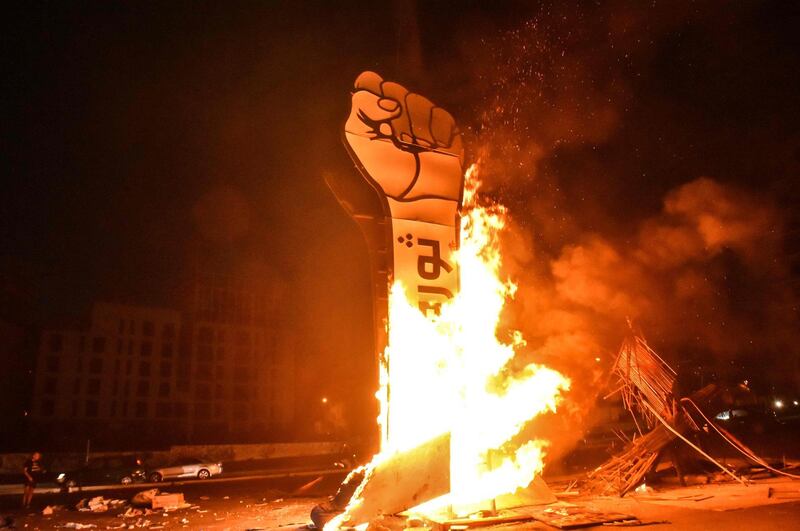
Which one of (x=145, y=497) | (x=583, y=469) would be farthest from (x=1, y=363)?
(x=583, y=469)

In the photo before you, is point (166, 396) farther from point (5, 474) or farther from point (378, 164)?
point (378, 164)

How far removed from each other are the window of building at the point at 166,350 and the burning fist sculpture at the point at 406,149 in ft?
168

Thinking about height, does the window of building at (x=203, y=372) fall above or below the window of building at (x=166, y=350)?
below

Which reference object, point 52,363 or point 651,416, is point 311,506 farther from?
point 52,363

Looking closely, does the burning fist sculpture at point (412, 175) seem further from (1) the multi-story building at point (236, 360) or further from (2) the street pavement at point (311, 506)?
(1) the multi-story building at point (236, 360)

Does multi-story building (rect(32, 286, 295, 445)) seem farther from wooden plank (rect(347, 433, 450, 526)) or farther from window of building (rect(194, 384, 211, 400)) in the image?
wooden plank (rect(347, 433, 450, 526))

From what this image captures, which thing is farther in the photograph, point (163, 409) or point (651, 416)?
point (163, 409)

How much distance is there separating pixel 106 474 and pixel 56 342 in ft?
98.7

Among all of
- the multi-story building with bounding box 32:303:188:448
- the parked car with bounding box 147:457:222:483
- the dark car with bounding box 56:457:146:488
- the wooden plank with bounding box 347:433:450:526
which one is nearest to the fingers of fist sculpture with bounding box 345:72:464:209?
the wooden plank with bounding box 347:433:450:526

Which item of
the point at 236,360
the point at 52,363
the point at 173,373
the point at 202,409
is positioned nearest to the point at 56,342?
the point at 52,363

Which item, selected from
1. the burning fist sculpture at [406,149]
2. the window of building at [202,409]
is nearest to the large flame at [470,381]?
the burning fist sculpture at [406,149]

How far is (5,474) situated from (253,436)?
21298mm

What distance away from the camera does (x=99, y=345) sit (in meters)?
49.8

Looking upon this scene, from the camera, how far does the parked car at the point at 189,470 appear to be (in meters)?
24.6
